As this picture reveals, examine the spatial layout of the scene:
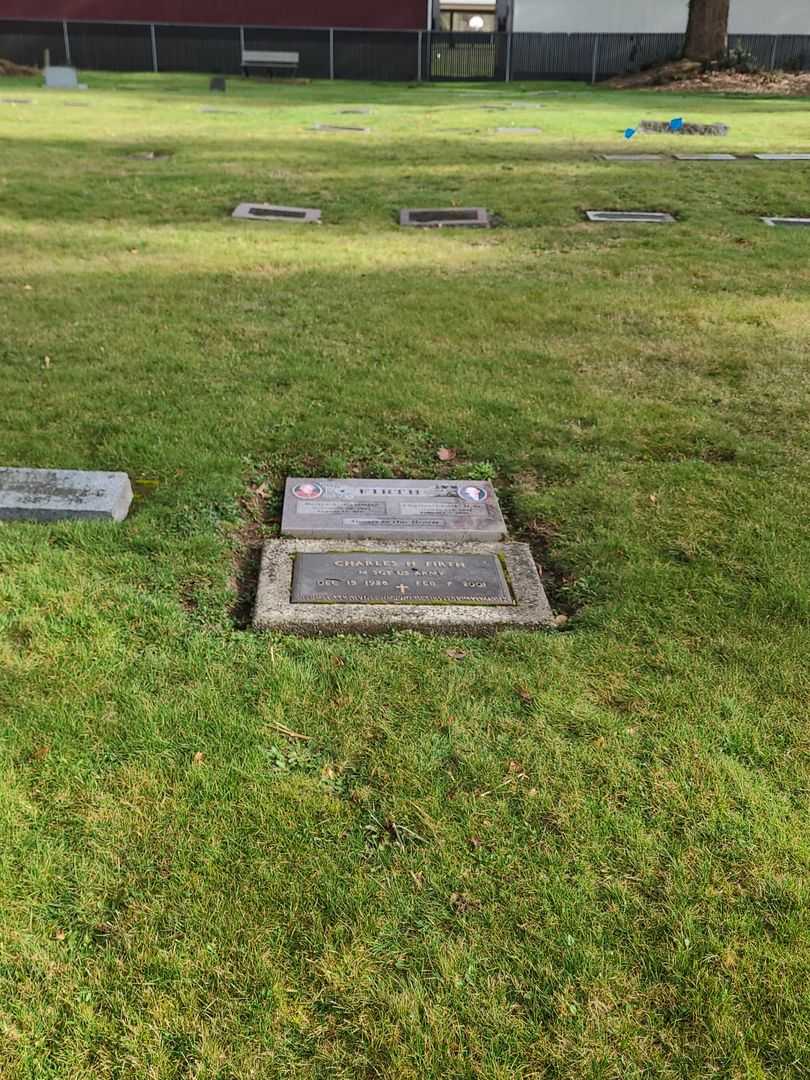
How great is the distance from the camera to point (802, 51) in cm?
3234

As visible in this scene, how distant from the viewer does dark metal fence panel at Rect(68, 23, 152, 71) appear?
33062 mm

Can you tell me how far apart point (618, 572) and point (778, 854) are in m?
1.38

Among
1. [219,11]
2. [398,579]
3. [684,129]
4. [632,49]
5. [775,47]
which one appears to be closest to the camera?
[398,579]

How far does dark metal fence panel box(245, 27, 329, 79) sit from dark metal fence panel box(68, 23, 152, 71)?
13.0 ft

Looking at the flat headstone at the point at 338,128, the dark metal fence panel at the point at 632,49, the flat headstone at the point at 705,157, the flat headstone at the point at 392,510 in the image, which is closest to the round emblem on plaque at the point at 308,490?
the flat headstone at the point at 392,510

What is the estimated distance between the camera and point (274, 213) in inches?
375

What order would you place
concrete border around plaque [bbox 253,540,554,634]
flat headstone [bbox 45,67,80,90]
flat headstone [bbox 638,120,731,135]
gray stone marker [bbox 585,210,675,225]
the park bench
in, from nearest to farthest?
concrete border around plaque [bbox 253,540,554,634], gray stone marker [bbox 585,210,675,225], flat headstone [bbox 638,120,731,135], flat headstone [bbox 45,67,80,90], the park bench

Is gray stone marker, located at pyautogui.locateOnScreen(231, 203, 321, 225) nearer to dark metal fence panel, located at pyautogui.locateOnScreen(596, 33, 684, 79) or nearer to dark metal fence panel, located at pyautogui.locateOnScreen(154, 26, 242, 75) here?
dark metal fence panel, located at pyautogui.locateOnScreen(596, 33, 684, 79)

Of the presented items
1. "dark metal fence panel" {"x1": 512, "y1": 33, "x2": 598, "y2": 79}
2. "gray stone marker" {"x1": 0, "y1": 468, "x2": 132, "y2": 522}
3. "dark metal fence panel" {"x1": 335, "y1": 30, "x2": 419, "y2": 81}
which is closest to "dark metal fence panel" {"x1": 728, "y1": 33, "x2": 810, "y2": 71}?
"dark metal fence panel" {"x1": 512, "y1": 33, "x2": 598, "y2": 79}

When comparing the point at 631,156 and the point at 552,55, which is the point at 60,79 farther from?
the point at 631,156

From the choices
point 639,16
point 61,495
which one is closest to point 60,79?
point 639,16

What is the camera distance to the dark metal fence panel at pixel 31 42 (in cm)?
3316

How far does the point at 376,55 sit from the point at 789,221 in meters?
28.5

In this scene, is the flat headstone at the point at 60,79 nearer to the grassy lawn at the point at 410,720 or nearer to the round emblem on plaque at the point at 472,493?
the grassy lawn at the point at 410,720
